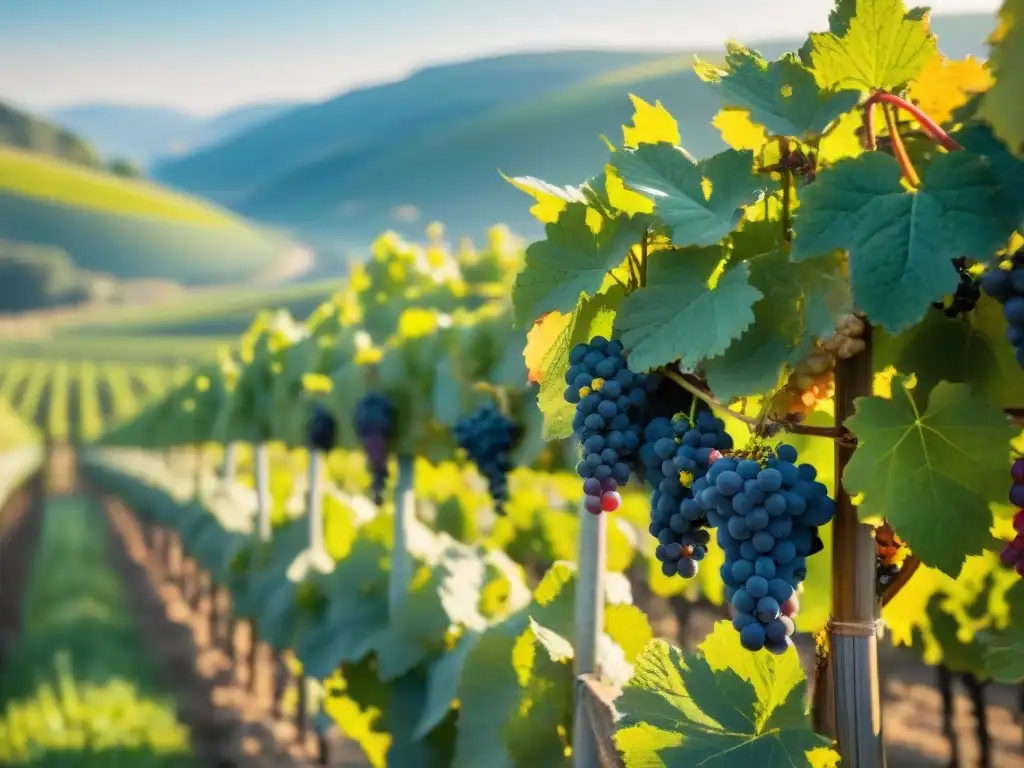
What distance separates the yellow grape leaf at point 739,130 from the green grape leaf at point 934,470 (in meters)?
0.39

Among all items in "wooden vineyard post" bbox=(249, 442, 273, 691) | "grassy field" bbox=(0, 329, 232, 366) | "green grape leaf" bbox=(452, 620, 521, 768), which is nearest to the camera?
"green grape leaf" bbox=(452, 620, 521, 768)

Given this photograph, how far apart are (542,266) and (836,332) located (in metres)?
0.38

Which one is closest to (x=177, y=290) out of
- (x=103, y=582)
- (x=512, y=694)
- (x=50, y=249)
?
(x=50, y=249)

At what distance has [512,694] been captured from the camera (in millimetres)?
2490

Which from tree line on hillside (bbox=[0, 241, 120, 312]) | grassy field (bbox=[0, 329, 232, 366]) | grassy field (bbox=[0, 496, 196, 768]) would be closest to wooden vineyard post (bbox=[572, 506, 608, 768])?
grassy field (bbox=[0, 496, 196, 768])

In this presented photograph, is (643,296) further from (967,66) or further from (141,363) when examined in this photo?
(141,363)

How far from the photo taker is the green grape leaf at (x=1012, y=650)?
1325mm

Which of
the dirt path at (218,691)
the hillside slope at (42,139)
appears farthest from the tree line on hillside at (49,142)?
the dirt path at (218,691)

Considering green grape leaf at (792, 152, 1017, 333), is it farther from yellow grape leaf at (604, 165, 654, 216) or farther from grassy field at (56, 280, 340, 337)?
grassy field at (56, 280, 340, 337)

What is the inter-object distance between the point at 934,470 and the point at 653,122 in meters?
0.56

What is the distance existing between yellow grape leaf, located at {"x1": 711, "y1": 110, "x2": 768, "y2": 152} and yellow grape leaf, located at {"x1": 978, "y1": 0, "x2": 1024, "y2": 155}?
402 millimetres

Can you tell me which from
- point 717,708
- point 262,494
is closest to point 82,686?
point 262,494

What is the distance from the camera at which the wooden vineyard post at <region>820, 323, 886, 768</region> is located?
3.82 feet

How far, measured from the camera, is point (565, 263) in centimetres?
126
